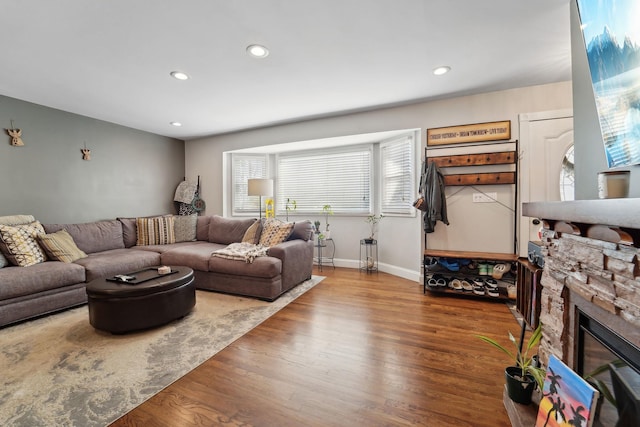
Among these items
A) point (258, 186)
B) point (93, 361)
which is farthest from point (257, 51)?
point (93, 361)

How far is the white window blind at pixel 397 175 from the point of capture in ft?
12.6

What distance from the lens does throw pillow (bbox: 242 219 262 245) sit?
3829 millimetres

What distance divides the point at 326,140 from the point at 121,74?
2.69 metres

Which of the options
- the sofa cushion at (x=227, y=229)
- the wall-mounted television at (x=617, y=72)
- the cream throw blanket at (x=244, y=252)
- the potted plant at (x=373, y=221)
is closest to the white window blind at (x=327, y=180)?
the potted plant at (x=373, y=221)

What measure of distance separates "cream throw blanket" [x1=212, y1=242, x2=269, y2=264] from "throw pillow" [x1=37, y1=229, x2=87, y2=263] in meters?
1.62

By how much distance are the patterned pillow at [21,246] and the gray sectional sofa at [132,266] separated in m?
0.10

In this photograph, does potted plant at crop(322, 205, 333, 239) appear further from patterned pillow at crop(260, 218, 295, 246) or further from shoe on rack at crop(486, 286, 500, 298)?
shoe on rack at crop(486, 286, 500, 298)

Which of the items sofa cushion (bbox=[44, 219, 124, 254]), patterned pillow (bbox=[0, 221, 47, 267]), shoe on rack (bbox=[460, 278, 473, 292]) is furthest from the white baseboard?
patterned pillow (bbox=[0, 221, 47, 267])

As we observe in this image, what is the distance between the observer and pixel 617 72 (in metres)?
1.11

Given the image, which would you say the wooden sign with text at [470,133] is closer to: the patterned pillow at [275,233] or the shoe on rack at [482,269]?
the shoe on rack at [482,269]

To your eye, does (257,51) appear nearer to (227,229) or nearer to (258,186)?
(258,186)

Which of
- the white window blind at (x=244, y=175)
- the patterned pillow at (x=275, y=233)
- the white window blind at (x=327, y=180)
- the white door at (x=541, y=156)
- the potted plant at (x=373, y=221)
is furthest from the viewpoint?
the white window blind at (x=244, y=175)

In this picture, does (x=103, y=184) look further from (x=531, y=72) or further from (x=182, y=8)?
(x=531, y=72)

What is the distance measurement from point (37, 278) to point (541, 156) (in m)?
5.46
